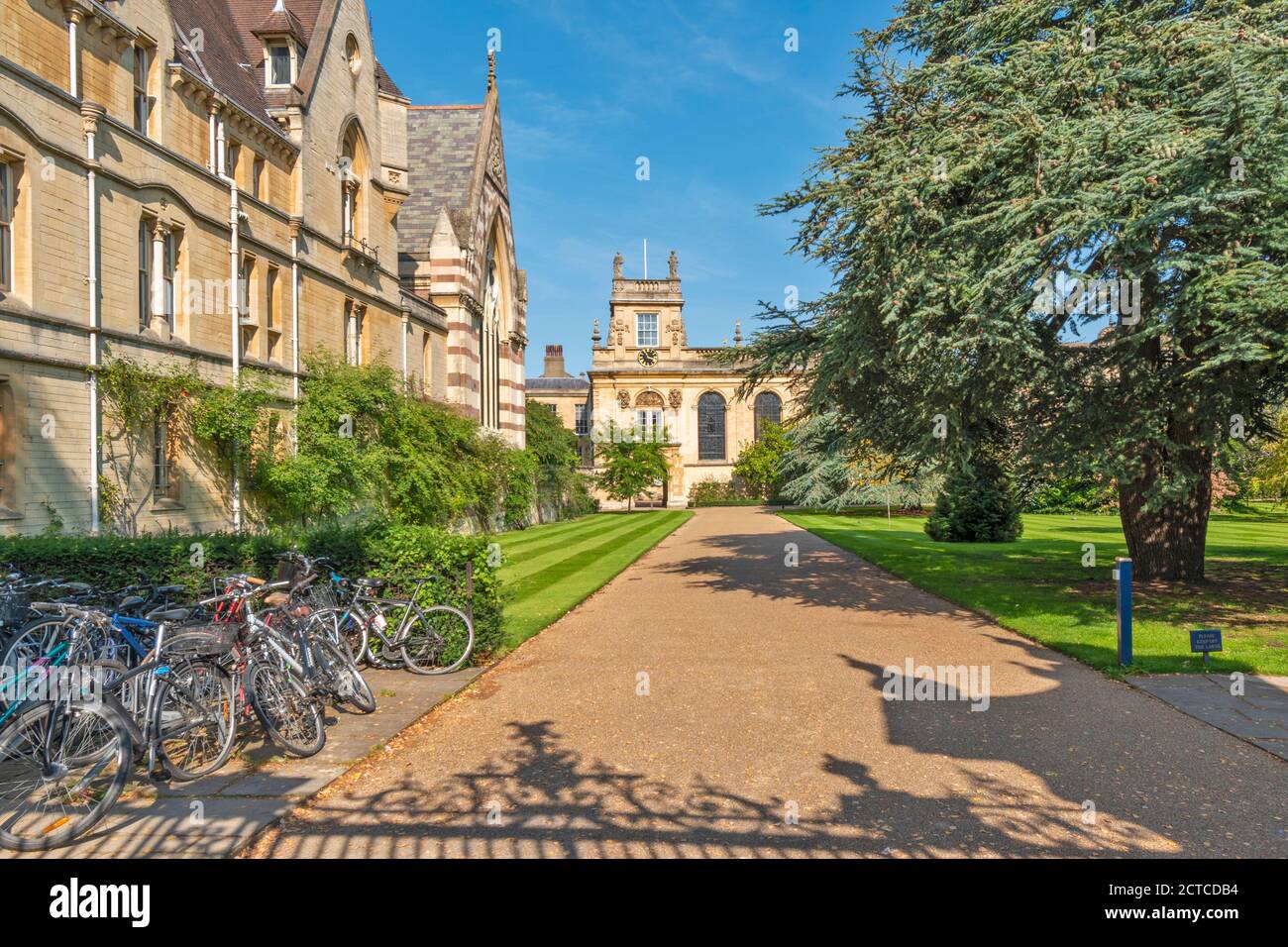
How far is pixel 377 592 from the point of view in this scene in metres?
8.77

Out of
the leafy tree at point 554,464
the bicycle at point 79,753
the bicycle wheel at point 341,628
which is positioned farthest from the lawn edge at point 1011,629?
the leafy tree at point 554,464

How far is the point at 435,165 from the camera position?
1323 inches

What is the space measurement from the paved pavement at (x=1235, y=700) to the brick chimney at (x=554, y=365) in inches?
3232

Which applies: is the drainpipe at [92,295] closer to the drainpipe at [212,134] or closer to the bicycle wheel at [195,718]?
the drainpipe at [212,134]

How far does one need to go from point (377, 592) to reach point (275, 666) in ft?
9.20

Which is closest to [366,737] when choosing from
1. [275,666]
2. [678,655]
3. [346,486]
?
[275,666]

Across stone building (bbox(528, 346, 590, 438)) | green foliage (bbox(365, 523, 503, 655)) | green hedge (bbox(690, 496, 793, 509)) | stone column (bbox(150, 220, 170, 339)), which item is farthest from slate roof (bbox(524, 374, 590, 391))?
green foliage (bbox(365, 523, 503, 655))

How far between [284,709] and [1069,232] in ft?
29.6

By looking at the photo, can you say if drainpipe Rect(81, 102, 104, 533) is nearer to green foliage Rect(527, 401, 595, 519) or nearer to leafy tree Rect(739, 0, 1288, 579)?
leafy tree Rect(739, 0, 1288, 579)

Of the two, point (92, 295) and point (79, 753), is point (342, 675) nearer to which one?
point (79, 753)

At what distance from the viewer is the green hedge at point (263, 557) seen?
7.59m

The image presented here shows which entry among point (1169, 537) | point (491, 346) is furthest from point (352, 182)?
point (1169, 537)

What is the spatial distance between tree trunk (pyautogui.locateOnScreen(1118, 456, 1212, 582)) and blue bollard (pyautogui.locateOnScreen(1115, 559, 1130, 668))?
5.81 metres

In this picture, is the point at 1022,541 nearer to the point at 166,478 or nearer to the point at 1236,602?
the point at 1236,602
